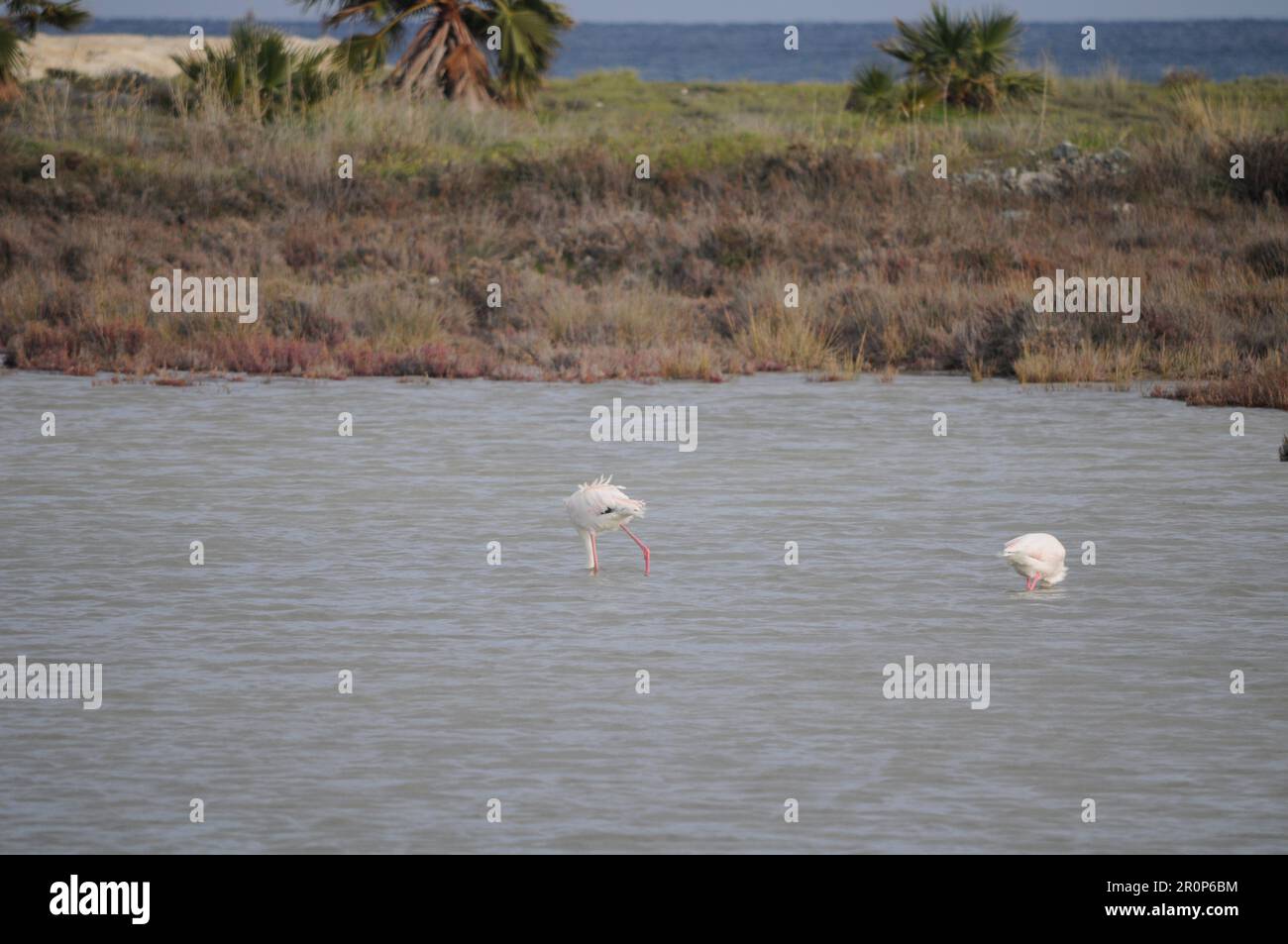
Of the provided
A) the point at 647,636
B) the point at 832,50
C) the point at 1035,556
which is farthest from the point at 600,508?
the point at 832,50

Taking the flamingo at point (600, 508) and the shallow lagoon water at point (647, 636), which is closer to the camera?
the shallow lagoon water at point (647, 636)

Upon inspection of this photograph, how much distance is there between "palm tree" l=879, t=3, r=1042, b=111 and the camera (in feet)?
116

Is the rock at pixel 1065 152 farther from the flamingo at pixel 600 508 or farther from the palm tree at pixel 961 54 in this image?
the flamingo at pixel 600 508

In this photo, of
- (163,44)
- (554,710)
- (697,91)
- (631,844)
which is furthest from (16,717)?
(163,44)

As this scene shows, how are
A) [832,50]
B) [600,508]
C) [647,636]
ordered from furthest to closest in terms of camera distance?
[832,50] < [600,508] < [647,636]

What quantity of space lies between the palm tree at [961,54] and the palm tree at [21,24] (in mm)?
13923

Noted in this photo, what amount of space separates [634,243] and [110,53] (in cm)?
4919

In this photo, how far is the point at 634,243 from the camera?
26.1m

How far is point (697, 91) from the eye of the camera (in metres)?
57.7

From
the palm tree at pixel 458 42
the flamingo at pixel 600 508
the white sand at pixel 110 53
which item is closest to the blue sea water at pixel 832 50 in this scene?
the white sand at pixel 110 53

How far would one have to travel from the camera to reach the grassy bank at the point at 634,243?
68.9ft

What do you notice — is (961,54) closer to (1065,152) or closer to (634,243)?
(1065,152)

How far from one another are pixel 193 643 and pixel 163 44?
239ft

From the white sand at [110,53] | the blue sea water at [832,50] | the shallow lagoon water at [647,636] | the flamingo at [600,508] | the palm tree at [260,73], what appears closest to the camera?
the shallow lagoon water at [647,636]
